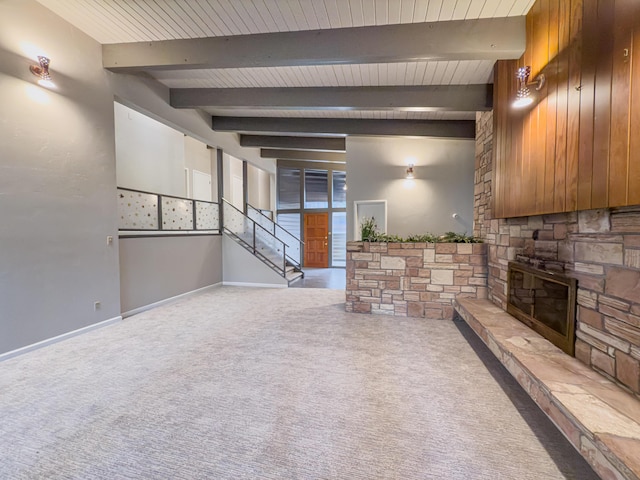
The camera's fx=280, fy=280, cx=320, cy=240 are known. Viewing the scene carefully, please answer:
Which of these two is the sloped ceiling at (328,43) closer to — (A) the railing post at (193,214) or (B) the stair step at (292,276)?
(A) the railing post at (193,214)

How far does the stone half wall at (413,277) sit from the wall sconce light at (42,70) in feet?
13.0

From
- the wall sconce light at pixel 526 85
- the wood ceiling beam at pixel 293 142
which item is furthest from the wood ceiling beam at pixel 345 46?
the wood ceiling beam at pixel 293 142

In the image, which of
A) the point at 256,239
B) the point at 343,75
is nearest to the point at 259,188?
the point at 256,239

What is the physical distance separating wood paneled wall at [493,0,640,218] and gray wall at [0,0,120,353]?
15.6 ft

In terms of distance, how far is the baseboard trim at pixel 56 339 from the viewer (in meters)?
2.72

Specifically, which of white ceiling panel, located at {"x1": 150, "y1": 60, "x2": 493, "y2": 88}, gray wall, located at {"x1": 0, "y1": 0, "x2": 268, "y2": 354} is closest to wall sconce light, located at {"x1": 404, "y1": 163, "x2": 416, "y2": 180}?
white ceiling panel, located at {"x1": 150, "y1": 60, "x2": 493, "y2": 88}

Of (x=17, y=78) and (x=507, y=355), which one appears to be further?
(x=17, y=78)

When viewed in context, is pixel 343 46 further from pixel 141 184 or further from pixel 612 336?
pixel 141 184

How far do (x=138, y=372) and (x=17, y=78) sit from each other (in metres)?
3.08

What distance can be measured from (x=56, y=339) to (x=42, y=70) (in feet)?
9.35

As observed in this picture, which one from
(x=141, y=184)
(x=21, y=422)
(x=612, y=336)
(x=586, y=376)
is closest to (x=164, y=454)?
(x=21, y=422)

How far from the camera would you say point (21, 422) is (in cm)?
184

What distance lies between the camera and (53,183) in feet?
9.93

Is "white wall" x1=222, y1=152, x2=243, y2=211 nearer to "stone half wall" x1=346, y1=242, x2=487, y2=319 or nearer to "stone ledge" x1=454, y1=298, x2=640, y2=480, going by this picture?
"stone half wall" x1=346, y1=242, x2=487, y2=319
